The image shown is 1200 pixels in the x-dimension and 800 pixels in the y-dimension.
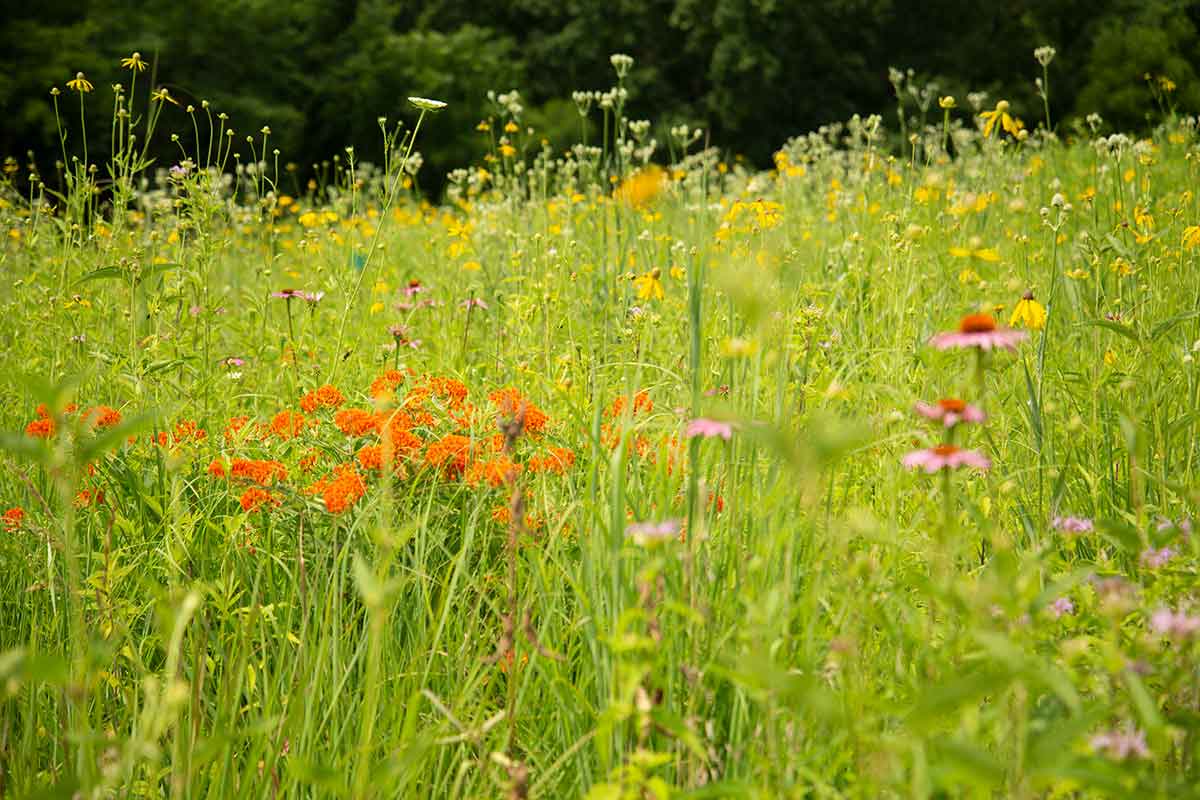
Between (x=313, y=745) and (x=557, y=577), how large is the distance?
40cm

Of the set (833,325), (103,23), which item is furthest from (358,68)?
(833,325)

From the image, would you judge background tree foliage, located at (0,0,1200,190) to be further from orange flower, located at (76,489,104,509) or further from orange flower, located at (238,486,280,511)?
orange flower, located at (238,486,280,511)

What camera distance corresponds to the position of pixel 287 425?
1845mm

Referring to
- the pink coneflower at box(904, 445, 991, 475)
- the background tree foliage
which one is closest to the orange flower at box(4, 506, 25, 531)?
the pink coneflower at box(904, 445, 991, 475)

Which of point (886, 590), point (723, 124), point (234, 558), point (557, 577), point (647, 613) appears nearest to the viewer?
point (647, 613)

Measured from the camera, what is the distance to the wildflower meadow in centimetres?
91

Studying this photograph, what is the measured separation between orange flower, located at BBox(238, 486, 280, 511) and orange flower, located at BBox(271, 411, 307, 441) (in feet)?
0.80

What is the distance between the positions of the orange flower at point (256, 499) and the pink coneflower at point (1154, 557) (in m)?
1.22

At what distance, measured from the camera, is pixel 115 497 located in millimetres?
1772

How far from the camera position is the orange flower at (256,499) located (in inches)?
61.3

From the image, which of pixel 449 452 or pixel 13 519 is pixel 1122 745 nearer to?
pixel 449 452

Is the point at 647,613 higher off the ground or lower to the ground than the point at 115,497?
higher

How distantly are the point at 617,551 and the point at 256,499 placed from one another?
761mm

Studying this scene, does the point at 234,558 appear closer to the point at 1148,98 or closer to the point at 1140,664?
the point at 1140,664
